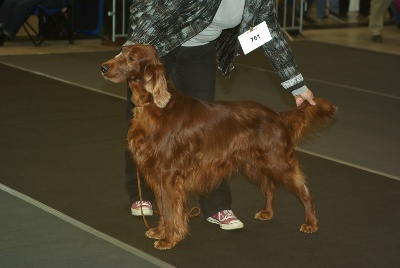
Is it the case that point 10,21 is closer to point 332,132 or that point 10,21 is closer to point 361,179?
point 332,132

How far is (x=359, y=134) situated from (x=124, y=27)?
5.38 meters

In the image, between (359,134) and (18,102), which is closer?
(359,134)

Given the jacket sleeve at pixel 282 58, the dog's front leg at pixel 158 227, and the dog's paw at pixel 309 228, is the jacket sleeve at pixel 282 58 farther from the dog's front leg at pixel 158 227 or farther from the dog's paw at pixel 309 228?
the dog's front leg at pixel 158 227

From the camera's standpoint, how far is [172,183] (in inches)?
173

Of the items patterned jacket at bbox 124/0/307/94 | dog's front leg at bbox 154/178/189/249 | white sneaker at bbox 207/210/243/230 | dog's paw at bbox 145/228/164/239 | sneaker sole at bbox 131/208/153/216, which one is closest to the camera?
patterned jacket at bbox 124/0/307/94

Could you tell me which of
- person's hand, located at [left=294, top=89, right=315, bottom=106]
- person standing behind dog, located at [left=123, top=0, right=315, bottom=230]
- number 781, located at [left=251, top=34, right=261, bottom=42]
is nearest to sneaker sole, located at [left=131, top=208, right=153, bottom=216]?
person standing behind dog, located at [left=123, top=0, right=315, bottom=230]

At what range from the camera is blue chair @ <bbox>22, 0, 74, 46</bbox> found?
37.4ft

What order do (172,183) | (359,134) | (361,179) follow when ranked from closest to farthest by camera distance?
1. (172,183)
2. (361,179)
3. (359,134)

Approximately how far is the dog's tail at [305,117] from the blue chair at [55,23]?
707cm

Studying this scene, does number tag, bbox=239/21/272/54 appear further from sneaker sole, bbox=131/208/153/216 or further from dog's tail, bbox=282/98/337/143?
sneaker sole, bbox=131/208/153/216

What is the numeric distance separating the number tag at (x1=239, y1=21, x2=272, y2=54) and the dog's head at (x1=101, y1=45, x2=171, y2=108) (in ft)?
2.09

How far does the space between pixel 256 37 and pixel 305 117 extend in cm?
48

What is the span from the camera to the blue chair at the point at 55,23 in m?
11.4

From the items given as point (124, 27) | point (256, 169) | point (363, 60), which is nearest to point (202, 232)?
point (256, 169)
